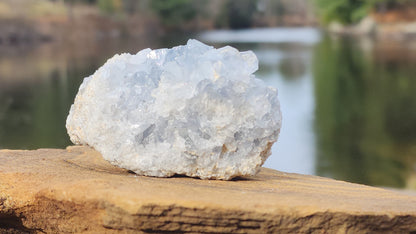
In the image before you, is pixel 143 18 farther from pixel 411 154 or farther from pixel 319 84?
pixel 411 154

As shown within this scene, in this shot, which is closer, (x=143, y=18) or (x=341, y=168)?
(x=341, y=168)

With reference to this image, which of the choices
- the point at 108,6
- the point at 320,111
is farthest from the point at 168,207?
the point at 108,6

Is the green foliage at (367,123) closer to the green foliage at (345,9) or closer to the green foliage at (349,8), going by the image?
the green foliage at (349,8)

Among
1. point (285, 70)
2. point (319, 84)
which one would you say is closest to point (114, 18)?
point (285, 70)

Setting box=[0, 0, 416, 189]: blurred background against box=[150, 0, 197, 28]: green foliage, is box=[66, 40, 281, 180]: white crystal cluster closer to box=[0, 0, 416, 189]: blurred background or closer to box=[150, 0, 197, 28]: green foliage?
box=[0, 0, 416, 189]: blurred background

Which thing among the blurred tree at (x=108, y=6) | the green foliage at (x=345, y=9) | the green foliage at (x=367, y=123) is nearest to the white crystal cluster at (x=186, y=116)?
the green foliage at (x=367, y=123)

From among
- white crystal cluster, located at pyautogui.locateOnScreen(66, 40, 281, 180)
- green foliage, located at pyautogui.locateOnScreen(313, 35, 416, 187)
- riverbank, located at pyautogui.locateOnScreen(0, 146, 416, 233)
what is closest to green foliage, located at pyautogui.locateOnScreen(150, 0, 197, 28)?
green foliage, located at pyautogui.locateOnScreen(313, 35, 416, 187)

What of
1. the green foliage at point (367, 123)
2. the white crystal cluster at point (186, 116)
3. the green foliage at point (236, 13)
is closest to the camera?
the white crystal cluster at point (186, 116)
